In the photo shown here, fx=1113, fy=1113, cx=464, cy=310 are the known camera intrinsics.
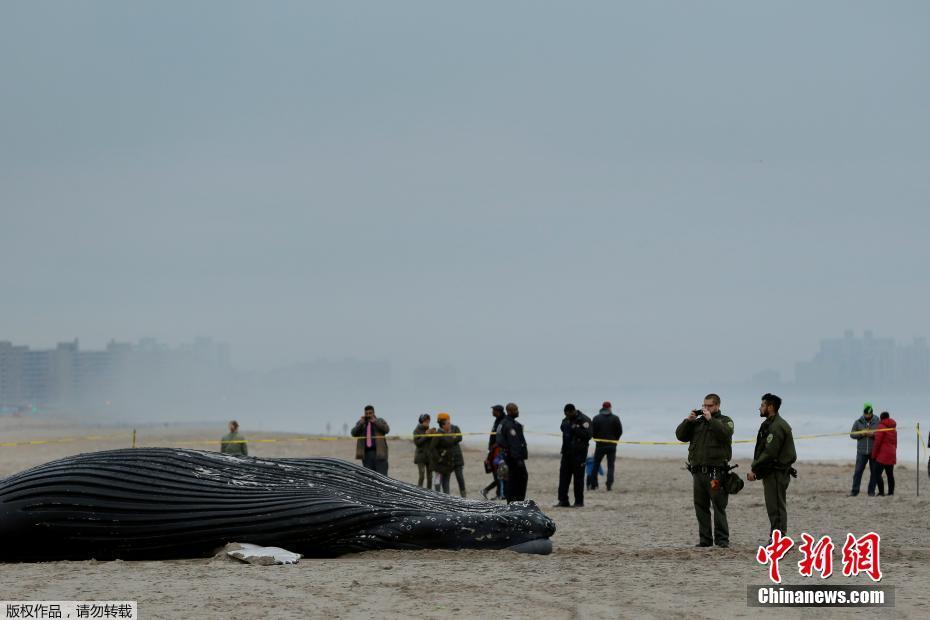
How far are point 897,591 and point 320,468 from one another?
246 inches

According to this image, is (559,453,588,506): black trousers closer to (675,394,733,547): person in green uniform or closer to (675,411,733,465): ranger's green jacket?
(675,394,733,547): person in green uniform

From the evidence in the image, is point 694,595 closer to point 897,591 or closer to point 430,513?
point 897,591

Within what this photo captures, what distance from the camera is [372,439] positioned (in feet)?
66.3

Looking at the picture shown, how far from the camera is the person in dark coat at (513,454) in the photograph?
60.8 feet

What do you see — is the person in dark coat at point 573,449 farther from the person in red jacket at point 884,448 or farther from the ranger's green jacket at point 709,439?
the ranger's green jacket at point 709,439

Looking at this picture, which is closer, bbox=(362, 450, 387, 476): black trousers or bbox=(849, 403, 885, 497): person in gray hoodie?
bbox=(362, 450, 387, 476): black trousers

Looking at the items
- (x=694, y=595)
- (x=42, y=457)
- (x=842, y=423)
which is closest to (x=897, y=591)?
(x=694, y=595)

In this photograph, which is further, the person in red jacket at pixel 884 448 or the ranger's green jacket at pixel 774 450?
the person in red jacket at pixel 884 448

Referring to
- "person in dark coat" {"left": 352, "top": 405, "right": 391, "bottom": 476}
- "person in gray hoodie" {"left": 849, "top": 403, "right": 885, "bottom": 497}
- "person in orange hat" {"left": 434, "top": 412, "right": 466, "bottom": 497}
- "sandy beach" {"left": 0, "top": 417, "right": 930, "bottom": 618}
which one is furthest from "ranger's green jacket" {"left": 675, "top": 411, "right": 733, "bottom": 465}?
"person in gray hoodie" {"left": 849, "top": 403, "right": 885, "bottom": 497}

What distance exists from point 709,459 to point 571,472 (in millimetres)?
7178

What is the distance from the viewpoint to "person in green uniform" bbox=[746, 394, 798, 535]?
12500mm

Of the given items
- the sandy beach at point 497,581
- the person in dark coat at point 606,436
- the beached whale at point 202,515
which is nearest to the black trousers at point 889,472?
the person in dark coat at point 606,436

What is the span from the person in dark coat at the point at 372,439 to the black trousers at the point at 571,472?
3.26m

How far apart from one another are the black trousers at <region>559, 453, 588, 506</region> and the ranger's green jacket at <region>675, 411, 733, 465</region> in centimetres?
680
